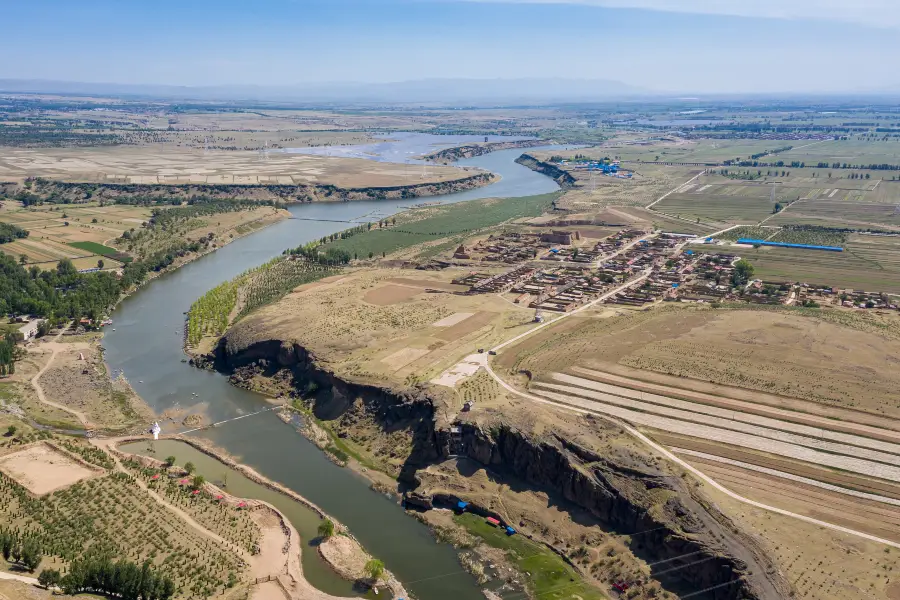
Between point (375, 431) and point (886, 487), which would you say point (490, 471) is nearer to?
point (375, 431)

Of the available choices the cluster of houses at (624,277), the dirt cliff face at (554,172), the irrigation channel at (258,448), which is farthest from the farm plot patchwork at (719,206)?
the irrigation channel at (258,448)

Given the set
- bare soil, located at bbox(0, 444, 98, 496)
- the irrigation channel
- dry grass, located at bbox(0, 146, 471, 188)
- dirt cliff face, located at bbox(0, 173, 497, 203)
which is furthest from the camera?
dry grass, located at bbox(0, 146, 471, 188)

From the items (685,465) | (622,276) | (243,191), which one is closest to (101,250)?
(243,191)

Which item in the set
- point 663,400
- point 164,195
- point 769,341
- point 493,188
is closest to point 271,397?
point 663,400

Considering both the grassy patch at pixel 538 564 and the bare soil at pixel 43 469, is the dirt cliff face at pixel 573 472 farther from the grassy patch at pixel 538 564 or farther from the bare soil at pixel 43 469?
the bare soil at pixel 43 469

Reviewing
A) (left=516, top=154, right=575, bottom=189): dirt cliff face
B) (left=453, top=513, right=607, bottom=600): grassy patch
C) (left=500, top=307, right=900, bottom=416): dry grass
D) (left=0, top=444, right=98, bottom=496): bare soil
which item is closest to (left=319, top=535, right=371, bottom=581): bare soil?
(left=453, top=513, right=607, bottom=600): grassy patch

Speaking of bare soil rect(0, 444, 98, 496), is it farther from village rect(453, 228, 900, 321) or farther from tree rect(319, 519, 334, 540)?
village rect(453, 228, 900, 321)

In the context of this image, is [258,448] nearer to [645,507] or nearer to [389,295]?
[645,507]
